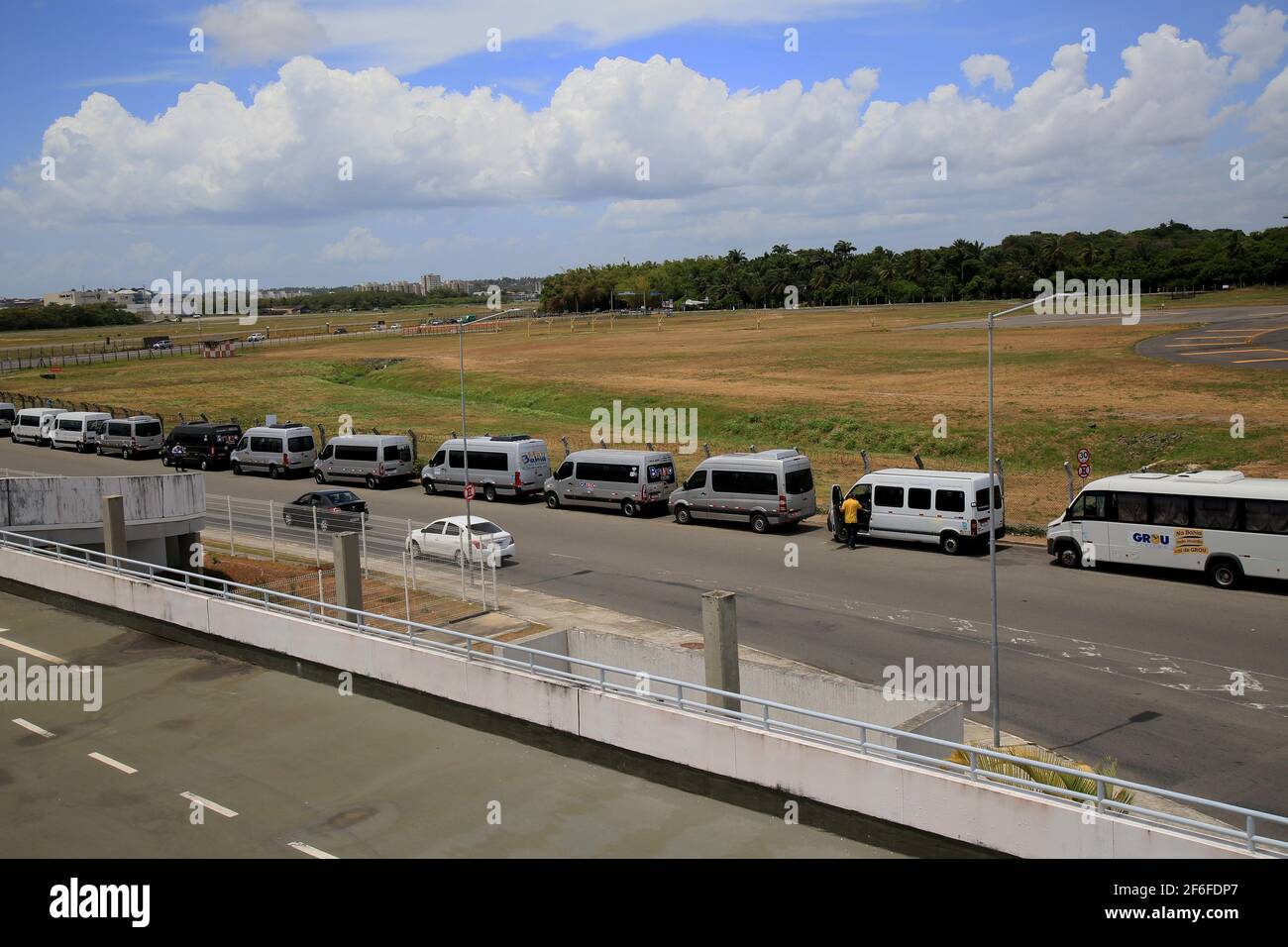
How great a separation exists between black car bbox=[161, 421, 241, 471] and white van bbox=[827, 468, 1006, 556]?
94.0ft

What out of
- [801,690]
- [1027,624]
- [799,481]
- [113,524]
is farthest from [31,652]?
[799,481]

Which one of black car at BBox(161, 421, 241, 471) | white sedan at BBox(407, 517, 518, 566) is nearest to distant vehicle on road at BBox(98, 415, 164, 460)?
black car at BBox(161, 421, 241, 471)

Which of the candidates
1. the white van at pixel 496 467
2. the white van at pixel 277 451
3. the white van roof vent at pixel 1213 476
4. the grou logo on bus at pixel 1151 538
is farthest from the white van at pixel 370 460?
the white van roof vent at pixel 1213 476

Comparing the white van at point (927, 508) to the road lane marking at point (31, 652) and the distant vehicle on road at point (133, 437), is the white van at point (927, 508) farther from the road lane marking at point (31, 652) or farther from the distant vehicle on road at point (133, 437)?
the distant vehicle on road at point (133, 437)

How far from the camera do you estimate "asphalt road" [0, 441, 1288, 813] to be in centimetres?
1630

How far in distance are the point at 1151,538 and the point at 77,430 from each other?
49.2m

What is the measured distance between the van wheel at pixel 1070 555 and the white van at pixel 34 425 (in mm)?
49868

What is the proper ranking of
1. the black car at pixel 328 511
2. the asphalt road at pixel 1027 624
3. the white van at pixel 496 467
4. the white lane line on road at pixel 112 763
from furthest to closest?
the white van at pixel 496 467, the black car at pixel 328 511, the asphalt road at pixel 1027 624, the white lane line on road at pixel 112 763

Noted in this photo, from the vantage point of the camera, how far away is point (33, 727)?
15.1m

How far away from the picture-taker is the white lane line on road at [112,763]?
13484mm

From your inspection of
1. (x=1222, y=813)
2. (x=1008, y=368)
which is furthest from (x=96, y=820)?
(x=1008, y=368)
